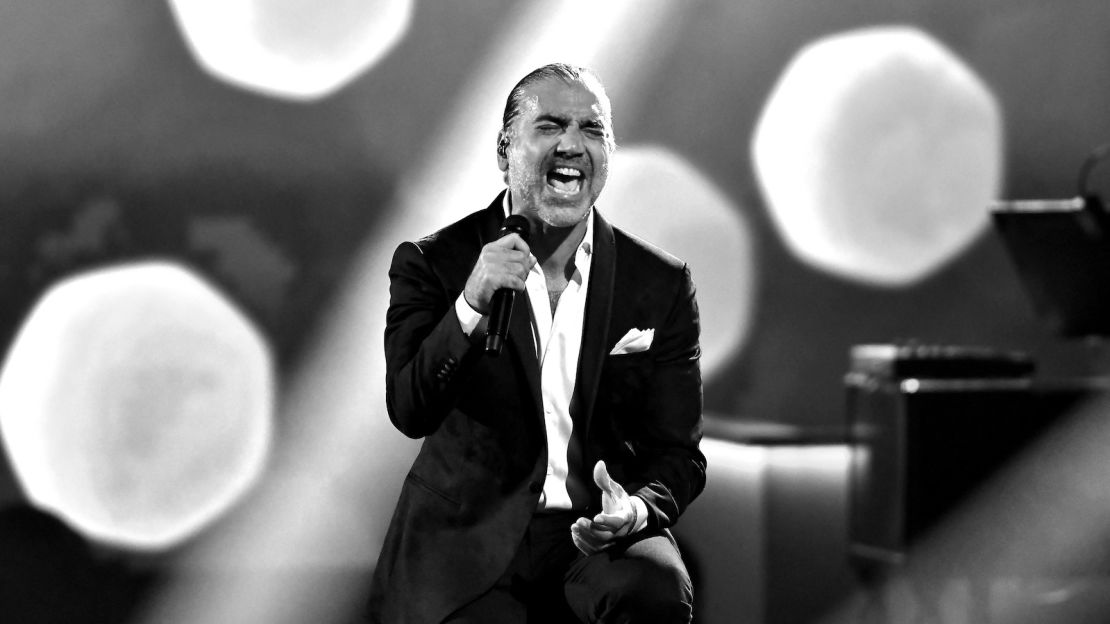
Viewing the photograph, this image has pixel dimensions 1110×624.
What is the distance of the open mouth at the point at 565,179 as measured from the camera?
158 centimetres

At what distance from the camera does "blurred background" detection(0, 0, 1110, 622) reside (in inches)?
148

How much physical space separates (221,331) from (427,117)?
884 millimetres

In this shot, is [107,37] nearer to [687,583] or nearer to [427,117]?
[427,117]

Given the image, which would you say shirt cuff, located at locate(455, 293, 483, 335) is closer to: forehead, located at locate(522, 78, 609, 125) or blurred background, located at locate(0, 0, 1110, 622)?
forehead, located at locate(522, 78, 609, 125)

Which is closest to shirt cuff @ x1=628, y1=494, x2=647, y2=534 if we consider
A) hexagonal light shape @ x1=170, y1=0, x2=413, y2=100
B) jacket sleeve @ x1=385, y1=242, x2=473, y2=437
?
jacket sleeve @ x1=385, y1=242, x2=473, y2=437

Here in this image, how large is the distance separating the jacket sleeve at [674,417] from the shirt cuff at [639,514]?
80mm

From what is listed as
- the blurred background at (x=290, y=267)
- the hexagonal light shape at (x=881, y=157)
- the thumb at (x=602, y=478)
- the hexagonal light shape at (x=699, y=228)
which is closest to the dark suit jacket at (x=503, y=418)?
the thumb at (x=602, y=478)

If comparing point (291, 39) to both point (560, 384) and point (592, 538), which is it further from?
point (592, 538)

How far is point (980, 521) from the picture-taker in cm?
353

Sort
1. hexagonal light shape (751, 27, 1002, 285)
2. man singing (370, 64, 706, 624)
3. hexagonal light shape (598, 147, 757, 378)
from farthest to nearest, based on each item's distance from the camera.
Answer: hexagonal light shape (751, 27, 1002, 285) → hexagonal light shape (598, 147, 757, 378) → man singing (370, 64, 706, 624)

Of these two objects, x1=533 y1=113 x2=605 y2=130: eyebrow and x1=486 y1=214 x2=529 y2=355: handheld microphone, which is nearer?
x1=486 y1=214 x2=529 y2=355: handheld microphone

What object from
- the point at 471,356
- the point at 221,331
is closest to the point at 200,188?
the point at 221,331

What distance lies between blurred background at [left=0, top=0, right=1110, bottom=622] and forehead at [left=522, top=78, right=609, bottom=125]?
2395 millimetres

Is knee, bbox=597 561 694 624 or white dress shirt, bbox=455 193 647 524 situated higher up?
white dress shirt, bbox=455 193 647 524
